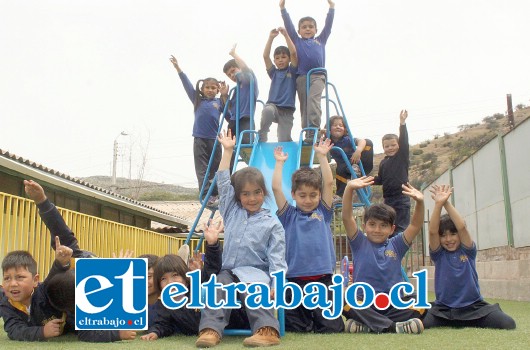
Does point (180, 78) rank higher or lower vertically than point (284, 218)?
higher

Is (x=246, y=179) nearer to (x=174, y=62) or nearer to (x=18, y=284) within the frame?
(x=18, y=284)

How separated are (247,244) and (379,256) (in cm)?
105

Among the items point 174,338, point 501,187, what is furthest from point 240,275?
point 501,187

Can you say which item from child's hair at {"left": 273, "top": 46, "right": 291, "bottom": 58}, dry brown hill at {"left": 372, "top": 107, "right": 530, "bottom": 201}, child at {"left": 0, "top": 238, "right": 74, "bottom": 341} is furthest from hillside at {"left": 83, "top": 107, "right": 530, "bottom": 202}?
child at {"left": 0, "top": 238, "right": 74, "bottom": 341}

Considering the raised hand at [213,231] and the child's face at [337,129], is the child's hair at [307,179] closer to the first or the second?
the raised hand at [213,231]

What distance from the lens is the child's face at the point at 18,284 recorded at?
3.76 meters

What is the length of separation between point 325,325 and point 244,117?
3523 mm

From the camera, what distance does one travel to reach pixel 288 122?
7.00 m

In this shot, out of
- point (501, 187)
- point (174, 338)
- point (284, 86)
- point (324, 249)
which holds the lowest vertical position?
point (174, 338)

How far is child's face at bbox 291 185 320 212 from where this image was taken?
4.33 meters

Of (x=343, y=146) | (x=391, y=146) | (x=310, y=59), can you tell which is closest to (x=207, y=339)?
(x=391, y=146)

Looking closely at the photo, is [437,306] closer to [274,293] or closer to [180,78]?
[274,293]

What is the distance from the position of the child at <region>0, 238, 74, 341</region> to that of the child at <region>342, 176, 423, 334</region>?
194 cm

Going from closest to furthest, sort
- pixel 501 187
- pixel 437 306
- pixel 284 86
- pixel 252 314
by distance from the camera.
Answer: pixel 252 314
pixel 437 306
pixel 284 86
pixel 501 187
